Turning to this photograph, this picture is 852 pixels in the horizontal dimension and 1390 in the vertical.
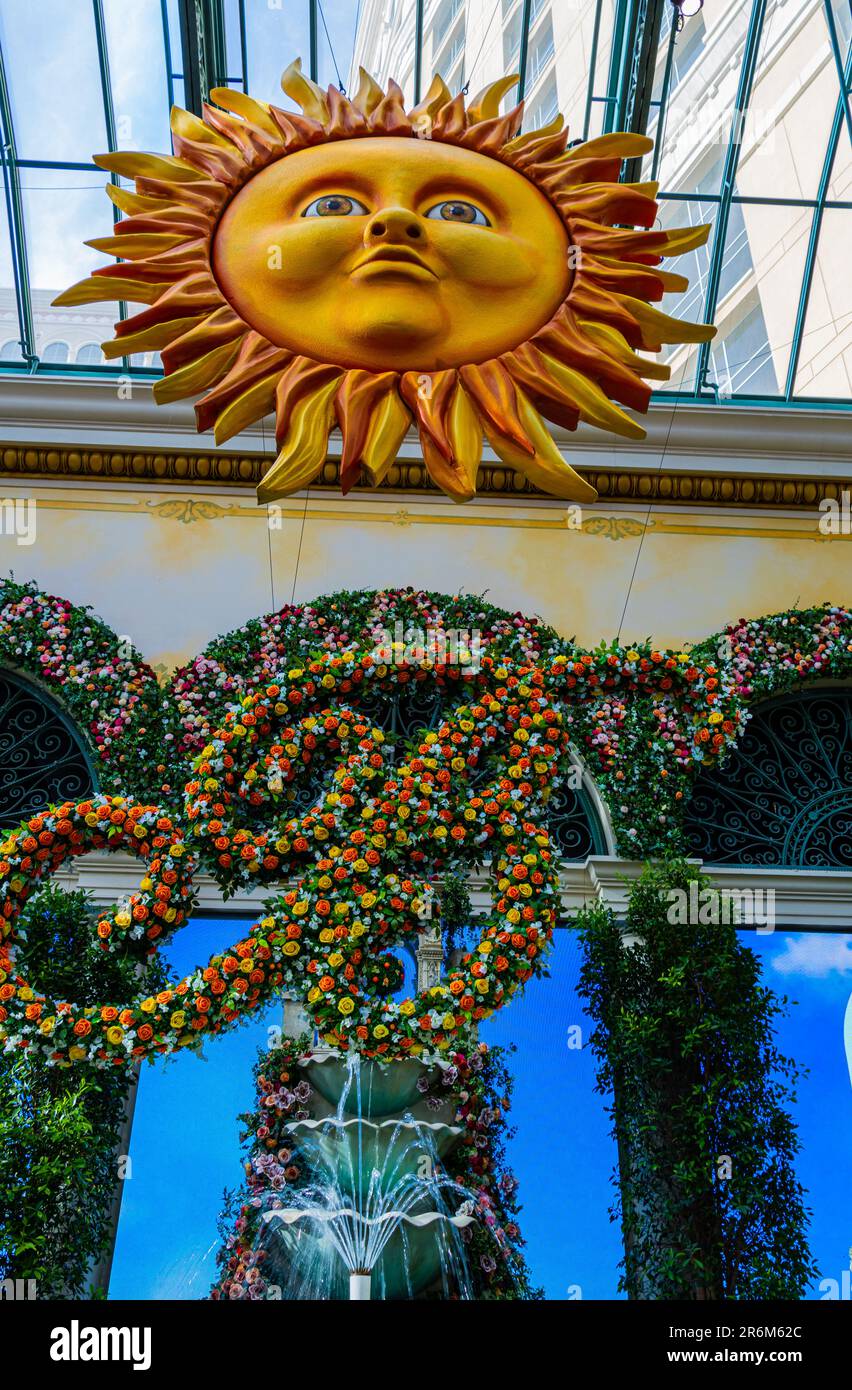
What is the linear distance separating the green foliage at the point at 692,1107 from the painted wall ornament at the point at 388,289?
2158 mm

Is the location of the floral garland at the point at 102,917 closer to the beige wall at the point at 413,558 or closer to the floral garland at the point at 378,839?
the floral garland at the point at 378,839

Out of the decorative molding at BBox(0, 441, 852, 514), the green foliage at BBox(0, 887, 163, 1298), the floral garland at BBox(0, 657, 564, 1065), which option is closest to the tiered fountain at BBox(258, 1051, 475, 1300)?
the floral garland at BBox(0, 657, 564, 1065)

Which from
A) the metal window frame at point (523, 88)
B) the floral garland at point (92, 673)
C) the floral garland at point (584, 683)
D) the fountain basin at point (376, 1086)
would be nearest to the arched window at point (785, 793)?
the floral garland at point (584, 683)

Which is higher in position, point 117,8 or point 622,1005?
point 117,8

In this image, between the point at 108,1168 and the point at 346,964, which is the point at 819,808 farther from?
the point at 108,1168

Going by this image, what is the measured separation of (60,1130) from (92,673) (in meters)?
3.16

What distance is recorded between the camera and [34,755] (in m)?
7.82

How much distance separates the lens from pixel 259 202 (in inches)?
237

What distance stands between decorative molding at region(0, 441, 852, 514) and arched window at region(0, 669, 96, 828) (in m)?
1.52

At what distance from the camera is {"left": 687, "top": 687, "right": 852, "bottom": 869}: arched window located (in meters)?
7.79

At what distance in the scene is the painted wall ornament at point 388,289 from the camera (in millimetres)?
5832

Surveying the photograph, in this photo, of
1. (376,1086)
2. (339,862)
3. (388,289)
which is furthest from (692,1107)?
(388,289)
